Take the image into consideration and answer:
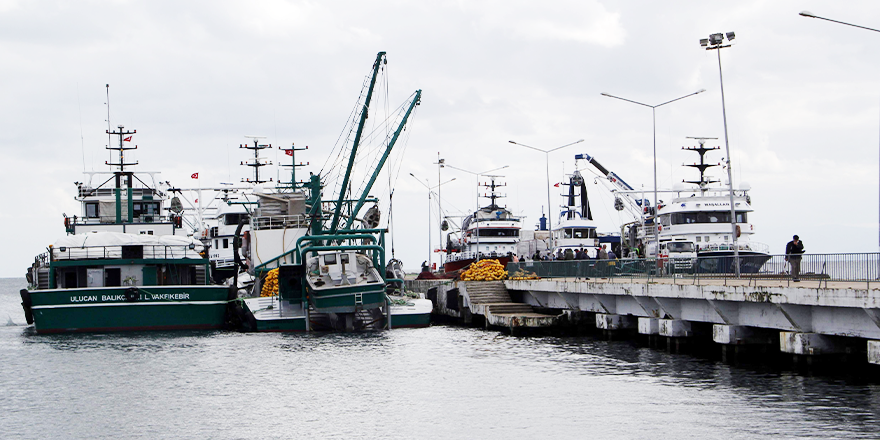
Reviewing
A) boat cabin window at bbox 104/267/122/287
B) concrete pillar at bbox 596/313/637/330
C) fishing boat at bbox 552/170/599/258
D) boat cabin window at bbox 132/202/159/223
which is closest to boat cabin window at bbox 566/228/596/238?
fishing boat at bbox 552/170/599/258

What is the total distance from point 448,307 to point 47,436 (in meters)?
31.1

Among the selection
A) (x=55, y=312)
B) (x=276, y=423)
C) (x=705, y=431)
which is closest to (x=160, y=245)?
(x=55, y=312)

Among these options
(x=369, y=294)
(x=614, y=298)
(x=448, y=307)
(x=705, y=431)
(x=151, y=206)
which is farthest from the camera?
(x=151, y=206)

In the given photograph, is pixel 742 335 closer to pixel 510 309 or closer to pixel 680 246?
pixel 510 309

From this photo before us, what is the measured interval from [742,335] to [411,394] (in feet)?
33.5

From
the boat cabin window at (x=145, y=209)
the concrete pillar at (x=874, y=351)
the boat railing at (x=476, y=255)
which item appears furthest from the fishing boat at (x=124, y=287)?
the concrete pillar at (x=874, y=351)

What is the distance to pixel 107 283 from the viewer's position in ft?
136

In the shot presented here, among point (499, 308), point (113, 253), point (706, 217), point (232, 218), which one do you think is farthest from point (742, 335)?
point (232, 218)

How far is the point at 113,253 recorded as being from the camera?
41.9 m

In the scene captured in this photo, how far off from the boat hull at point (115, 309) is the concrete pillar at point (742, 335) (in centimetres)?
2417

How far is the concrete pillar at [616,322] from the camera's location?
3619 cm

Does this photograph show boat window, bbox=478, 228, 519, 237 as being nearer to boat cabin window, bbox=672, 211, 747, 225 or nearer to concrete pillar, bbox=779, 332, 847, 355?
boat cabin window, bbox=672, 211, 747, 225

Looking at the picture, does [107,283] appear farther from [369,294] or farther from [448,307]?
[448,307]

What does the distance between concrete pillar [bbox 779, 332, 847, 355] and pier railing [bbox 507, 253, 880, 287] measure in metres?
1.61
